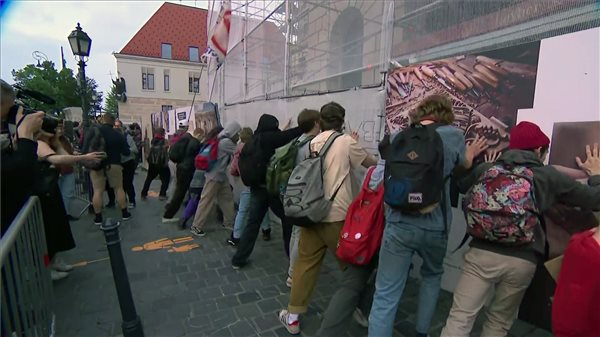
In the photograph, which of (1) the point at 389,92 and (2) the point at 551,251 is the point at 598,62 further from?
(1) the point at 389,92

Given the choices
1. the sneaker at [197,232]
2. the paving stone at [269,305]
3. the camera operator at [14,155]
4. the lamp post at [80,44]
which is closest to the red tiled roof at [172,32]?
the lamp post at [80,44]

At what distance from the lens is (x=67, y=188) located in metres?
4.48

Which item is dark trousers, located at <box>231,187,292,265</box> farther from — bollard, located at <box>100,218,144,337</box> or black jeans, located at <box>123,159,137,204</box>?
black jeans, located at <box>123,159,137,204</box>

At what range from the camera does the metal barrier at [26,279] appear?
160 cm

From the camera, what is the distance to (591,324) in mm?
1489

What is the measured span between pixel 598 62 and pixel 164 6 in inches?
1582

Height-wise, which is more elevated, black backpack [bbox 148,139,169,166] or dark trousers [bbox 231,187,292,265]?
black backpack [bbox 148,139,169,166]

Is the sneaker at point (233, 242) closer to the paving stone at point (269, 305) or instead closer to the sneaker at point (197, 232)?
the sneaker at point (197, 232)

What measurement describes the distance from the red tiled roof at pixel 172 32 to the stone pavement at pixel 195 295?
1338 inches

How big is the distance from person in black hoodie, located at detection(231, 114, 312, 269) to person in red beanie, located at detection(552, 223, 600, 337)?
2.30m

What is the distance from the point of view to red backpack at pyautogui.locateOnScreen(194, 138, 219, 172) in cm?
495

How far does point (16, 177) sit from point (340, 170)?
2308 mm

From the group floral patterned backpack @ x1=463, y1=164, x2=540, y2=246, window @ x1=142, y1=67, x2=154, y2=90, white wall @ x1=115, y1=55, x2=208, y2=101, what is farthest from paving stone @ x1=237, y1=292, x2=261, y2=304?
window @ x1=142, y1=67, x2=154, y2=90

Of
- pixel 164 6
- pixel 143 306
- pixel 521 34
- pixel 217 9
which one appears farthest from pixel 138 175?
pixel 164 6
